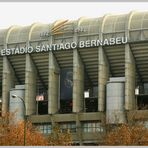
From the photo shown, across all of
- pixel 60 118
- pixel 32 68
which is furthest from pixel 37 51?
pixel 60 118

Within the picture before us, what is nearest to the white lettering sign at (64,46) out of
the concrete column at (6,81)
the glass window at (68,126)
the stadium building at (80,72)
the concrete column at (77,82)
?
the stadium building at (80,72)

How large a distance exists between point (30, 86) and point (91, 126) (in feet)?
51.9

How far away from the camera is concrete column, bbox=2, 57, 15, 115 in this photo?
16075 cm

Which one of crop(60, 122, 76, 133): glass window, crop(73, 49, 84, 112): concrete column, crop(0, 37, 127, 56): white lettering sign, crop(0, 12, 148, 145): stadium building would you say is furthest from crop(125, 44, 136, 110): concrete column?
crop(60, 122, 76, 133): glass window

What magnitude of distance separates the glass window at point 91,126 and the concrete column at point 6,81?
17650mm

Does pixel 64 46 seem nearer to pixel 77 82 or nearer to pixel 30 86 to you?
pixel 77 82

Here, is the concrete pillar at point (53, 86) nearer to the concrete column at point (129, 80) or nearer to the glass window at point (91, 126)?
the glass window at point (91, 126)

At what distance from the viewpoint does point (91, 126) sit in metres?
153

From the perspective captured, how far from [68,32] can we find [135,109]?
21.1 meters

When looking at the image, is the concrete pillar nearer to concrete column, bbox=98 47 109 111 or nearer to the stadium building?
the stadium building

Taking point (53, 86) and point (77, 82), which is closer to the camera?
point (77, 82)

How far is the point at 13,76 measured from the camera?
16388cm

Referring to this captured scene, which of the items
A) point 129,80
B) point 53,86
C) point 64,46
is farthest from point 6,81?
point 129,80

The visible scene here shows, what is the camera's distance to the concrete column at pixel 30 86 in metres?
158
